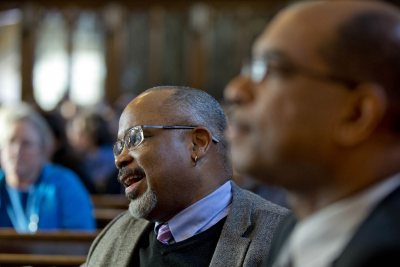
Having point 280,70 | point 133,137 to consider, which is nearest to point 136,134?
point 133,137

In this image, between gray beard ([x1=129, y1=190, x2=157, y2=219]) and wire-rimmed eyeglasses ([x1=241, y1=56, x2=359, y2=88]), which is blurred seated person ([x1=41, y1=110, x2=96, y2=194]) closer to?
gray beard ([x1=129, y1=190, x2=157, y2=219])

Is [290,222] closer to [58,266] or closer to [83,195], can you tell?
[58,266]

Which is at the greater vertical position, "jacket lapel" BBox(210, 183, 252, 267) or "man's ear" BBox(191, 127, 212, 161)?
"man's ear" BBox(191, 127, 212, 161)

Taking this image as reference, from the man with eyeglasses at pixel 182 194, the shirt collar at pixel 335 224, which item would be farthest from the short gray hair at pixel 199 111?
the shirt collar at pixel 335 224

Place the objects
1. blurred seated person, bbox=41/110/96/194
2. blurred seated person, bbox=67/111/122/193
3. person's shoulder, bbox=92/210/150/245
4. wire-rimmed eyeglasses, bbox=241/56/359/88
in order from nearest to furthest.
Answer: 1. wire-rimmed eyeglasses, bbox=241/56/359/88
2. person's shoulder, bbox=92/210/150/245
3. blurred seated person, bbox=41/110/96/194
4. blurred seated person, bbox=67/111/122/193

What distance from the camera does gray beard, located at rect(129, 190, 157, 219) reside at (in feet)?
6.91

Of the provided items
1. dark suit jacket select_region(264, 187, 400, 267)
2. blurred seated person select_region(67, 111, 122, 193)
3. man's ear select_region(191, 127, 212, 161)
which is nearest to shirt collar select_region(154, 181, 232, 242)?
man's ear select_region(191, 127, 212, 161)

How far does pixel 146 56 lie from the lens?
446 inches

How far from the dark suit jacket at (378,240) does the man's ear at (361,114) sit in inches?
4.4

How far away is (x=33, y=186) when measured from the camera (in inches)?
153

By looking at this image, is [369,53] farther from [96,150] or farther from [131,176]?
[96,150]

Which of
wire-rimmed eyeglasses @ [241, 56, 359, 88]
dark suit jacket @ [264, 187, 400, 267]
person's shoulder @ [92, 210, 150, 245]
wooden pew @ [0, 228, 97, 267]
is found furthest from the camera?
wooden pew @ [0, 228, 97, 267]

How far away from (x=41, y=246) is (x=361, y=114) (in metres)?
2.55

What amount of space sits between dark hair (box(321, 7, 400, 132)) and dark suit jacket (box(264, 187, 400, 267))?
0.46 feet
